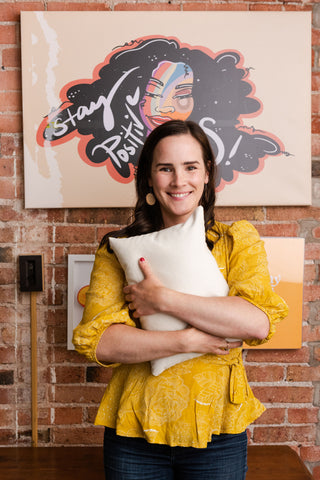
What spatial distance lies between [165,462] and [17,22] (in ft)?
5.80

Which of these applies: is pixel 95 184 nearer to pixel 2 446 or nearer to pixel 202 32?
pixel 202 32

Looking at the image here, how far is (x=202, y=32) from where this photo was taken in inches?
70.3

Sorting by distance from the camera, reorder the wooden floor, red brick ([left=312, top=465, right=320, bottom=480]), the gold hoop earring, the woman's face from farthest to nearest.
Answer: red brick ([left=312, top=465, right=320, bottom=480])
the wooden floor
the gold hoop earring
the woman's face

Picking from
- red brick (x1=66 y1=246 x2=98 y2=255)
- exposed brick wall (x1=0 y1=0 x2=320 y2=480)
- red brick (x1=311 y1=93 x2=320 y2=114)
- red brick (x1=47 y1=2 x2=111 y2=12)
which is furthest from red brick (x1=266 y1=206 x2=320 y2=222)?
red brick (x1=47 y1=2 x2=111 y2=12)

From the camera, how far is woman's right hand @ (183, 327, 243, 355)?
1100 millimetres

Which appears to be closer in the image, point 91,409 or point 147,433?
point 147,433

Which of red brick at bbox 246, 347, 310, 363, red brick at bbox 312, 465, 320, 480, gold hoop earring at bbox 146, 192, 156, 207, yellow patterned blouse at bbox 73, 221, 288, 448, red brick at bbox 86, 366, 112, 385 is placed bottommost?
red brick at bbox 312, 465, 320, 480

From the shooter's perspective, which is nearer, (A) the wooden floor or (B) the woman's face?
(B) the woman's face

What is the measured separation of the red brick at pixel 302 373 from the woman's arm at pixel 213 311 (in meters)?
0.86

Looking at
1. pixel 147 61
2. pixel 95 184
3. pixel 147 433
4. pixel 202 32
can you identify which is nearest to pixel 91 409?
pixel 147 433

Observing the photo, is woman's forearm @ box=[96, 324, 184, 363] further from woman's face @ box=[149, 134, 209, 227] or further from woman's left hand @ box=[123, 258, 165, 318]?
woman's face @ box=[149, 134, 209, 227]

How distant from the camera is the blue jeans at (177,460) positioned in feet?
3.71

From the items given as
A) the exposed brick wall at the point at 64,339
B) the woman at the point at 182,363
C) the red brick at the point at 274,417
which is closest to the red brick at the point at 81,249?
the exposed brick wall at the point at 64,339

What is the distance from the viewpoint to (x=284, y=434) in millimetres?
1878
